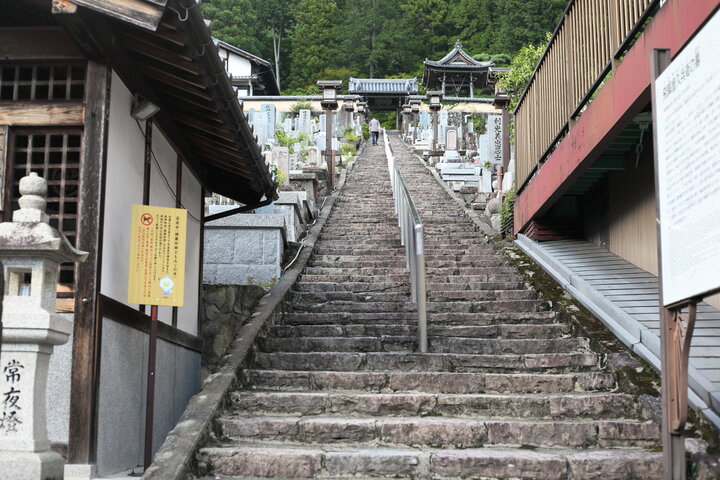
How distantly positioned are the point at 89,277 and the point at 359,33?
51.0m

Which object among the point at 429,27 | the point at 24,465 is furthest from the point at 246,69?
the point at 24,465

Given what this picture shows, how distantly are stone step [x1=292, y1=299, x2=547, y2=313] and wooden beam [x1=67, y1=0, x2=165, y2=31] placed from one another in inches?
172

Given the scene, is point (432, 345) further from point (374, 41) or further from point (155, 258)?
point (374, 41)

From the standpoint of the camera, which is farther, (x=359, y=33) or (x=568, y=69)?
(x=359, y=33)

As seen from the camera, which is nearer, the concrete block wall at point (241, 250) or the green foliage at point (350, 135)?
the concrete block wall at point (241, 250)

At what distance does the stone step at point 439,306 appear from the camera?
8328mm

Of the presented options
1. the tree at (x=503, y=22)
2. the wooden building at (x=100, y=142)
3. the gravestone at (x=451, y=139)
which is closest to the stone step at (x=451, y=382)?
the wooden building at (x=100, y=142)

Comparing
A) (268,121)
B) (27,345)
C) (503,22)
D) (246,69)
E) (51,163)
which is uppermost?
(503,22)

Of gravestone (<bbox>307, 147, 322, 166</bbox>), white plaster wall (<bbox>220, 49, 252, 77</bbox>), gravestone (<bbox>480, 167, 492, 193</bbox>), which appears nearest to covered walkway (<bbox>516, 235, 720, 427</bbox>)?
gravestone (<bbox>480, 167, 492, 193</bbox>)

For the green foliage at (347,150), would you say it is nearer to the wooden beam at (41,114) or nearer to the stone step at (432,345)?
the stone step at (432,345)

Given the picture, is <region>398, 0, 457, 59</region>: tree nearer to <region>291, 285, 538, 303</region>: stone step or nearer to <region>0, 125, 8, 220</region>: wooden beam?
<region>291, 285, 538, 303</region>: stone step

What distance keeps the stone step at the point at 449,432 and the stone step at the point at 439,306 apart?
107 inches

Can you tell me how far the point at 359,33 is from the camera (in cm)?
5397

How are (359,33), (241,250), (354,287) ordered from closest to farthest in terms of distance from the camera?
(354,287)
(241,250)
(359,33)
